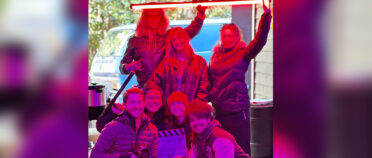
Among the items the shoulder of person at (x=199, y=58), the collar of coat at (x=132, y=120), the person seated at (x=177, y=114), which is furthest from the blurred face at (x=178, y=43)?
the collar of coat at (x=132, y=120)

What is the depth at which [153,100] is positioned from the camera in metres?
4.34

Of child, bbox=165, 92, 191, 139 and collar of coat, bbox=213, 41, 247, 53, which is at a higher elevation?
collar of coat, bbox=213, 41, 247, 53

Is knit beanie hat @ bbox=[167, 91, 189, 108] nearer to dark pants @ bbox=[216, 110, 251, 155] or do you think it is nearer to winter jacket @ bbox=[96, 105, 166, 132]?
winter jacket @ bbox=[96, 105, 166, 132]

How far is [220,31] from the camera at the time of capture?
14.1 feet

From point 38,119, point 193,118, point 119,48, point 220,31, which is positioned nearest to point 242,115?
point 193,118

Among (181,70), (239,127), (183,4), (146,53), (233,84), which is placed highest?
(183,4)

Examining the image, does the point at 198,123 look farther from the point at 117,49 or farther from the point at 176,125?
the point at 117,49

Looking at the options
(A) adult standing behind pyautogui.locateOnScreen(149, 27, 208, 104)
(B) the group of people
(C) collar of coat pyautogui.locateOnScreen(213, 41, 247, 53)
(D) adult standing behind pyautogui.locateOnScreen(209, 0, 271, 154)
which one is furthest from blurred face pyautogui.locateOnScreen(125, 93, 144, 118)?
(C) collar of coat pyautogui.locateOnScreen(213, 41, 247, 53)

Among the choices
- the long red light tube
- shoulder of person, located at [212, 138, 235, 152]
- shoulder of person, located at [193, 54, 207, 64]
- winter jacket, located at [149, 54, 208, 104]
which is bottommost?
shoulder of person, located at [212, 138, 235, 152]

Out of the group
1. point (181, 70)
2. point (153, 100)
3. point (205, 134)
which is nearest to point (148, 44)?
point (181, 70)

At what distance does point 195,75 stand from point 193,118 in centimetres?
34

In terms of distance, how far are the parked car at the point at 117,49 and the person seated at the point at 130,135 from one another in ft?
0.41

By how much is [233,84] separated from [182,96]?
1.36 ft

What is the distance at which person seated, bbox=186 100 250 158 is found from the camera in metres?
4.30
